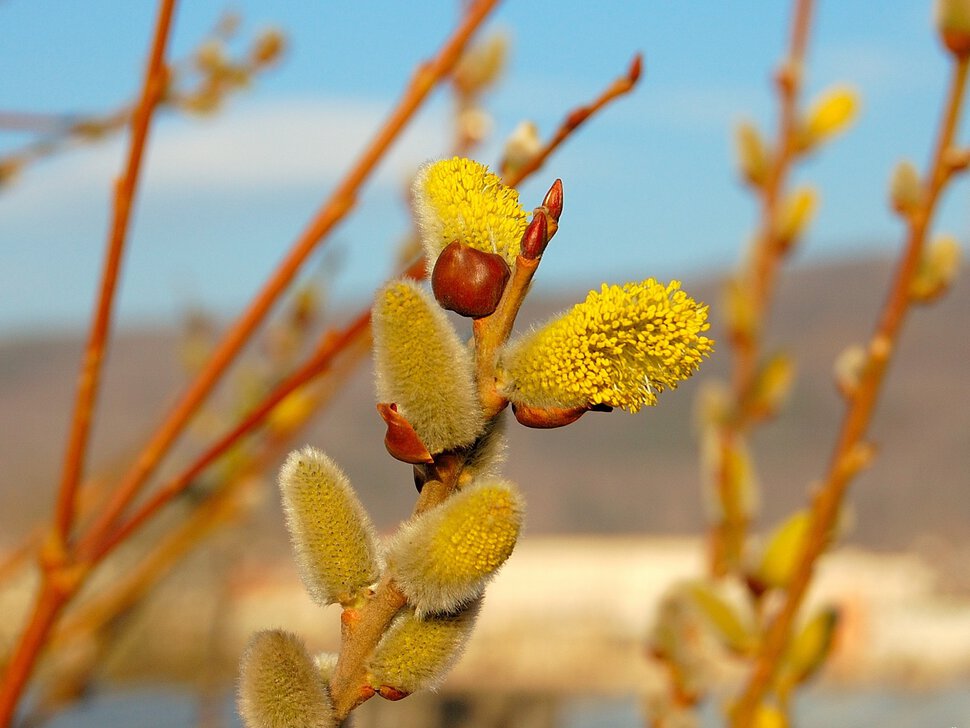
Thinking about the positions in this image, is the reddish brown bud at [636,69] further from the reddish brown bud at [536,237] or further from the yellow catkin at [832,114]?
the yellow catkin at [832,114]

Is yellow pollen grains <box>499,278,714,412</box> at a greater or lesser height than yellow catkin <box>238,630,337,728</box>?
greater

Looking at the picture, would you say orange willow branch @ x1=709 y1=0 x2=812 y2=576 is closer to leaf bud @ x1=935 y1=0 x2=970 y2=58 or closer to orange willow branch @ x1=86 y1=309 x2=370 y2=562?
leaf bud @ x1=935 y1=0 x2=970 y2=58

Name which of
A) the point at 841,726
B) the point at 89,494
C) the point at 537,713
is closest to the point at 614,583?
the point at 537,713

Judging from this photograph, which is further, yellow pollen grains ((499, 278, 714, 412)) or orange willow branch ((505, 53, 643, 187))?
orange willow branch ((505, 53, 643, 187))

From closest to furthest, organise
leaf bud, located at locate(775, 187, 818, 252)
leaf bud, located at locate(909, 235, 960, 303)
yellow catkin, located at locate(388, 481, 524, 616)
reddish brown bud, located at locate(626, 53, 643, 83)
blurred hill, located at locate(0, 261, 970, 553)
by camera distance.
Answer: yellow catkin, located at locate(388, 481, 524, 616) < reddish brown bud, located at locate(626, 53, 643, 83) < leaf bud, located at locate(909, 235, 960, 303) < leaf bud, located at locate(775, 187, 818, 252) < blurred hill, located at locate(0, 261, 970, 553)

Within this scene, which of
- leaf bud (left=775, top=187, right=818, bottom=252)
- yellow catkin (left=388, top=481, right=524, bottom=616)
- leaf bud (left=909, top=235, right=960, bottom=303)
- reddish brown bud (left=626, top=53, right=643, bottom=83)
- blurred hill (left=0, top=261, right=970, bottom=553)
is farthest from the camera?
blurred hill (left=0, top=261, right=970, bottom=553)

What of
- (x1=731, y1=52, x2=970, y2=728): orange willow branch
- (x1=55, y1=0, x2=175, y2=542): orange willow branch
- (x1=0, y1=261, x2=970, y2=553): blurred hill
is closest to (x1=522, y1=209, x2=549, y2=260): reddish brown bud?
(x1=55, y1=0, x2=175, y2=542): orange willow branch
